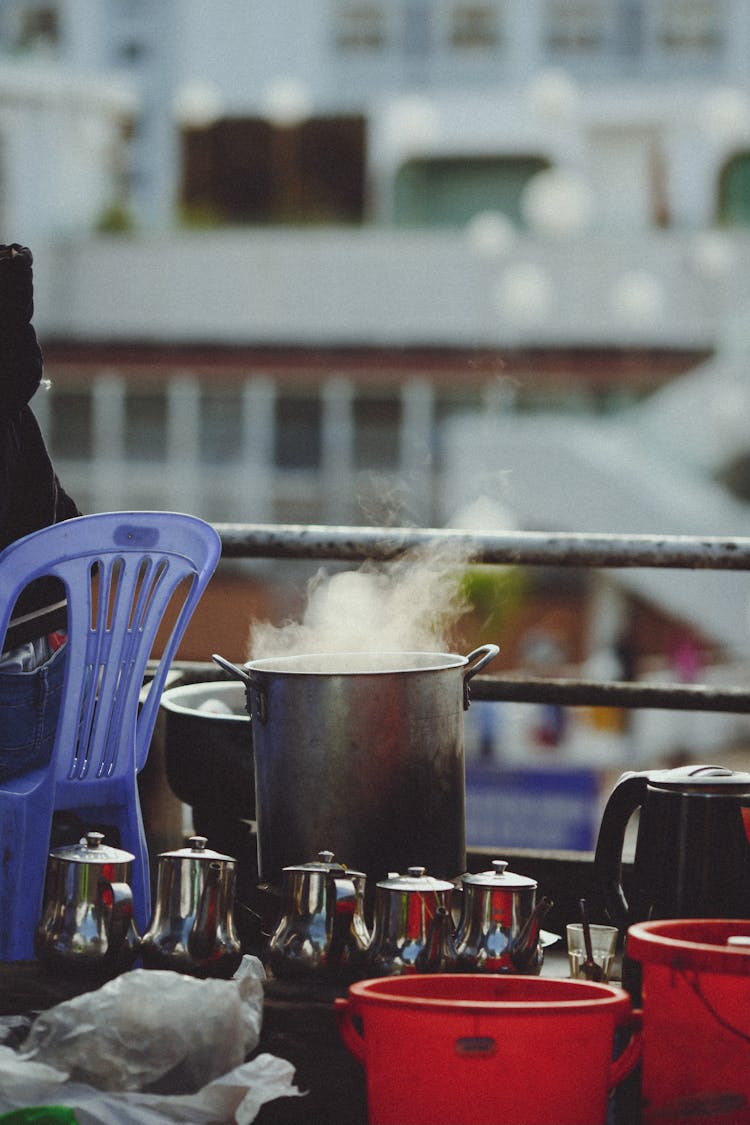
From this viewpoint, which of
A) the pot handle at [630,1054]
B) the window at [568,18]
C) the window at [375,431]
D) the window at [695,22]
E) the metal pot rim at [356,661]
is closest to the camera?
the pot handle at [630,1054]

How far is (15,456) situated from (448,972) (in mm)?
1320

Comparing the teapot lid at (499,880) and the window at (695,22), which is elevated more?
the window at (695,22)

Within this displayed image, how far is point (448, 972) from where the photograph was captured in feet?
8.38

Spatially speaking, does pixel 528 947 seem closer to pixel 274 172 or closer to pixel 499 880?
pixel 499 880

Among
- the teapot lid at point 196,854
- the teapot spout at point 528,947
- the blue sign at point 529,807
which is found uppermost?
the teapot lid at point 196,854

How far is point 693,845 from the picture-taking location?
2539 millimetres

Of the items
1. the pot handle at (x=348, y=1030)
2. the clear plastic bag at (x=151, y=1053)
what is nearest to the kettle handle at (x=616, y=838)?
the pot handle at (x=348, y=1030)

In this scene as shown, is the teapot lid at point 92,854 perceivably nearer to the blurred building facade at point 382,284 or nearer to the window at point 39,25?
the blurred building facade at point 382,284

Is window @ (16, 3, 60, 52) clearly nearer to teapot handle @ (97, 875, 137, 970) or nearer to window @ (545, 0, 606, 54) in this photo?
window @ (545, 0, 606, 54)

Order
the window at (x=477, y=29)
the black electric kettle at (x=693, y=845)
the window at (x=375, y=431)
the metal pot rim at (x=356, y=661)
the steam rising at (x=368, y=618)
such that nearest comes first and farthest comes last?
1. the black electric kettle at (x=693, y=845)
2. the metal pot rim at (x=356, y=661)
3. the steam rising at (x=368, y=618)
4. the window at (x=375, y=431)
5. the window at (x=477, y=29)

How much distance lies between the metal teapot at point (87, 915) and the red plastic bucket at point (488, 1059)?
0.57 meters

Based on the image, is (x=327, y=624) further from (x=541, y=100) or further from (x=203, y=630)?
(x=541, y=100)

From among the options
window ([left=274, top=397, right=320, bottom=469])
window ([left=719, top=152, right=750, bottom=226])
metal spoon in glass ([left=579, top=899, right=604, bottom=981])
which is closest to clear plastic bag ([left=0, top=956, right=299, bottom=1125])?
metal spoon in glass ([left=579, top=899, right=604, bottom=981])

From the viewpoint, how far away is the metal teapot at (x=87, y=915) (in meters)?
2.58
